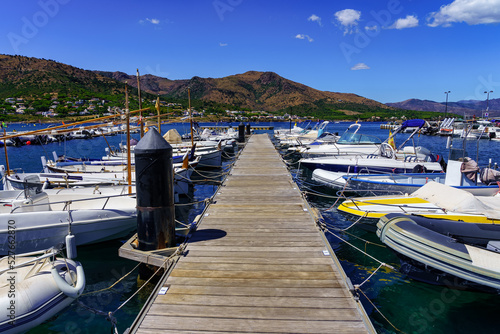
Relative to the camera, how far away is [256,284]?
15.1ft

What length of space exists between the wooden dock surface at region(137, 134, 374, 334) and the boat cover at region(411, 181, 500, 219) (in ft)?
14.4

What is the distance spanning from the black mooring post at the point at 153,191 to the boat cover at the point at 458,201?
771 centimetres

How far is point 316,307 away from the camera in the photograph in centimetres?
404

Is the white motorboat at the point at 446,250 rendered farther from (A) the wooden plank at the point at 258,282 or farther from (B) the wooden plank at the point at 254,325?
(B) the wooden plank at the point at 254,325

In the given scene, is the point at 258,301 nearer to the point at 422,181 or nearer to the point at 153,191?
the point at 153,191

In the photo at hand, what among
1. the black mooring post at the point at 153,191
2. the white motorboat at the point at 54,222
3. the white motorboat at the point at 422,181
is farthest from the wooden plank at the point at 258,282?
the white motorboat at the point at 422,181

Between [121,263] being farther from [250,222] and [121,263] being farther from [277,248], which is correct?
[277,248]

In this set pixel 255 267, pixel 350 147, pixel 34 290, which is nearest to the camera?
pixel 34 290

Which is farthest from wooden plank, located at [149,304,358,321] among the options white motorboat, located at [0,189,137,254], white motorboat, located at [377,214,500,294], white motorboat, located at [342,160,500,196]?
white motorboat, located at [342,160,500,196]

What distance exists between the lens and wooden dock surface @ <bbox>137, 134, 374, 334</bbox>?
3744 mm

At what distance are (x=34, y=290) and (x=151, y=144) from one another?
291 centimetres

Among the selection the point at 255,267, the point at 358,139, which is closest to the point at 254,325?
the point at 255,267

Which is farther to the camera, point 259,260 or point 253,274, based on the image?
point 259,260

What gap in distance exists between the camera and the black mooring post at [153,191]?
549cm
